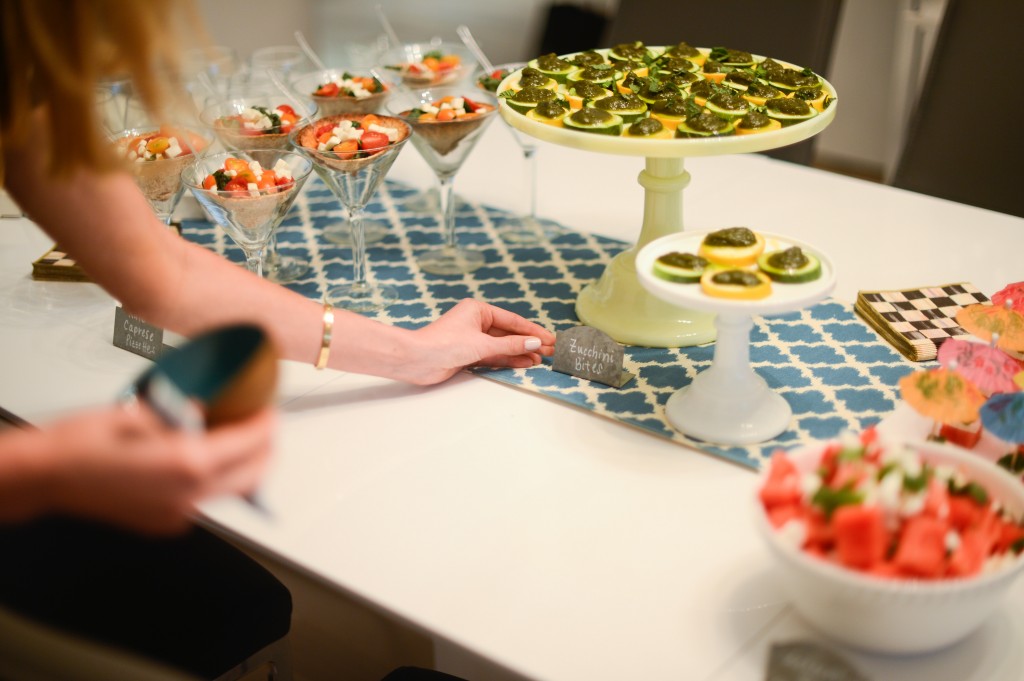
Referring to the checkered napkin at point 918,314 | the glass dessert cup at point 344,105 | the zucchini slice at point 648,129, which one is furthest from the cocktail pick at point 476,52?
the checkered napkin at point 918,314

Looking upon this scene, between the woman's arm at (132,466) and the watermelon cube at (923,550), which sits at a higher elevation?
the woman's arm at (132,466)

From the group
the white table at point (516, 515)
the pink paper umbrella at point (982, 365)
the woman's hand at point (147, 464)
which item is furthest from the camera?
the pink paper umbrella at point (982, 365)

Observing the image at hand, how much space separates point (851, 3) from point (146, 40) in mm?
3478

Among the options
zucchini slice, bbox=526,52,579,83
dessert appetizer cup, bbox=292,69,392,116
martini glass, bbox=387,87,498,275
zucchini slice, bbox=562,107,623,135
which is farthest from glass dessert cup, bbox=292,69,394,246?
zucchini slice, bbox=562,107,623,135

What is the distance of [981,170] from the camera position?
198cm

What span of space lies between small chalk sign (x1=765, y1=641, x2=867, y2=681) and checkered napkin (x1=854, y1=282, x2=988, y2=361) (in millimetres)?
623

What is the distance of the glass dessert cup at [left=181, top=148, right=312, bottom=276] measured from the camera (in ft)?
4.73

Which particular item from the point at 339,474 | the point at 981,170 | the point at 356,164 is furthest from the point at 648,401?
the point at 981,170

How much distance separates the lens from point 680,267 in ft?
A: 3.59

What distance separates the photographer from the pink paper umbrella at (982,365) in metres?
1.04

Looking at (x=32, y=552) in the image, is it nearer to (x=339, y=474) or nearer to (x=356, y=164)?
(x=339, y=474)

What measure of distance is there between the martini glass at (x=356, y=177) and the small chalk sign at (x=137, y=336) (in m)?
0.29

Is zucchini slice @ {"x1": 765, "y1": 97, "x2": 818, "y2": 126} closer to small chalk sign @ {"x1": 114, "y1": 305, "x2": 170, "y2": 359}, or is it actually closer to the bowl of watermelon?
the bowl of watermelon

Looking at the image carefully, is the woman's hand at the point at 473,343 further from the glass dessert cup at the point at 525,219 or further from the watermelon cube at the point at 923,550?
the watermelon cube at the point at 923,550
